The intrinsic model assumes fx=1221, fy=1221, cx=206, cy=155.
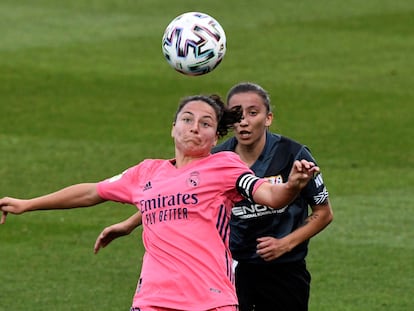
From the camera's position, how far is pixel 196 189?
705cm

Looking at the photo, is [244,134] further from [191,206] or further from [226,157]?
[191,206]

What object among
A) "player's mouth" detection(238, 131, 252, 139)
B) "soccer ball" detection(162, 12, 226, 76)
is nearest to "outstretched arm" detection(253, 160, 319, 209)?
"player's mouth" detection(238, 131, 252, 139)

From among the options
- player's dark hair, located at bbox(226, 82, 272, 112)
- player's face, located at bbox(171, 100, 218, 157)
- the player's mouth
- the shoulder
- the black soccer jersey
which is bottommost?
the black soccer jersey

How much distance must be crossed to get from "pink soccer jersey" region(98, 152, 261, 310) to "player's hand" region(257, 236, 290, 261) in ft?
2.60

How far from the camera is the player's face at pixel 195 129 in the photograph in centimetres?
715

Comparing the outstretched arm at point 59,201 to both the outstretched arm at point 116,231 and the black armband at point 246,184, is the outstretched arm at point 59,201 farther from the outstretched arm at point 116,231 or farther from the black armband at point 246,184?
the black armband at point 246,184

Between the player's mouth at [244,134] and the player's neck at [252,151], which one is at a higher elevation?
the player's mouth at [244,134]

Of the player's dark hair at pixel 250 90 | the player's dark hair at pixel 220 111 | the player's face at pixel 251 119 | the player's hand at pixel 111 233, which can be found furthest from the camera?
the player's dark hair at pixel 250 90

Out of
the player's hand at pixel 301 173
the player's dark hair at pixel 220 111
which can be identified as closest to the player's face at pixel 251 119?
the player's dark hair at pixel 220 111

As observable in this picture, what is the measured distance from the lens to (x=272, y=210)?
8.48 m

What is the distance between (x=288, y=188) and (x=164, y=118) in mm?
13208

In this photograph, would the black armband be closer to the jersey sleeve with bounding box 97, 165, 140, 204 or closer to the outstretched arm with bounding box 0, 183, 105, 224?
the jersey sleeve with bounding box 97, 165, 140, 204

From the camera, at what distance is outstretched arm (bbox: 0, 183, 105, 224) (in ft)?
24.5

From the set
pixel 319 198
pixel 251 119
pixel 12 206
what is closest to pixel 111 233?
pixel 12 206
